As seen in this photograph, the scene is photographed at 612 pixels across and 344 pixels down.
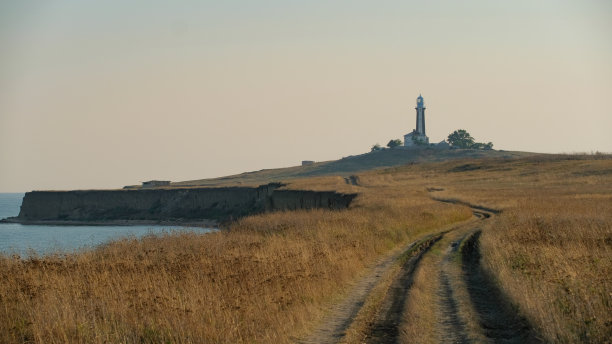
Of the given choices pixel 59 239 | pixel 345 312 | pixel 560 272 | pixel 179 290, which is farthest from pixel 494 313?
pixel 59 239

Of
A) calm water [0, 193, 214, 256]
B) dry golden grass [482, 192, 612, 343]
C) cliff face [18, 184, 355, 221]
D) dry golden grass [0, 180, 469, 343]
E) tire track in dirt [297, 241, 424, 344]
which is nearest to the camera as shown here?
dry golden grass [482, 192, 612, 343]

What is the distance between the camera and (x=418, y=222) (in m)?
32.7

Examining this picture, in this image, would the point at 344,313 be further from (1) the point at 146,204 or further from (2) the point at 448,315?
(1) the point at 146,204

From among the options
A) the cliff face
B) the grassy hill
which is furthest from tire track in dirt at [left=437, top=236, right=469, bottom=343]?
the grassy hill

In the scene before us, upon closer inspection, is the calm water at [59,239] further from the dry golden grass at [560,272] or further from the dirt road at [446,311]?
the dry golden grass at [560,272]

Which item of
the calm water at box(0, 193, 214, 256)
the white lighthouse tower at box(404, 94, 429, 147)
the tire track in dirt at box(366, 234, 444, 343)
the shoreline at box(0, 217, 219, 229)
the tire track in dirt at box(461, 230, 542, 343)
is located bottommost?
the shoreline at box(0, 217, 219, 229)

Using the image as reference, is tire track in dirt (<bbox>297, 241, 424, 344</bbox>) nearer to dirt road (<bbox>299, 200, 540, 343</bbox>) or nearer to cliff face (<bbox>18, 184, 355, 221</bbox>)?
dirt road (<bbox>299, 200, 540, 343</bbox>)

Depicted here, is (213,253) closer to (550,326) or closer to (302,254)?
(302,254)

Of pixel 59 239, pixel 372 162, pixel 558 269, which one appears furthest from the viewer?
pixel 372 162

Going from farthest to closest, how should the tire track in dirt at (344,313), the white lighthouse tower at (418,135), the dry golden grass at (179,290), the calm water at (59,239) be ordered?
the white lighthouse tower at (418,135), the calm water at (59,239), the tire track in dirt at (344,313), the dry golden grass at (179,290)

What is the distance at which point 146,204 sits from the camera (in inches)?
4471

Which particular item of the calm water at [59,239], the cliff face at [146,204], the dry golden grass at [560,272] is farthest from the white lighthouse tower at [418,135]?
the dry golden grass at [560,272]

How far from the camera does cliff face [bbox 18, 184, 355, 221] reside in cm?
9462

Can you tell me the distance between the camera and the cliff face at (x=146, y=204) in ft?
310
